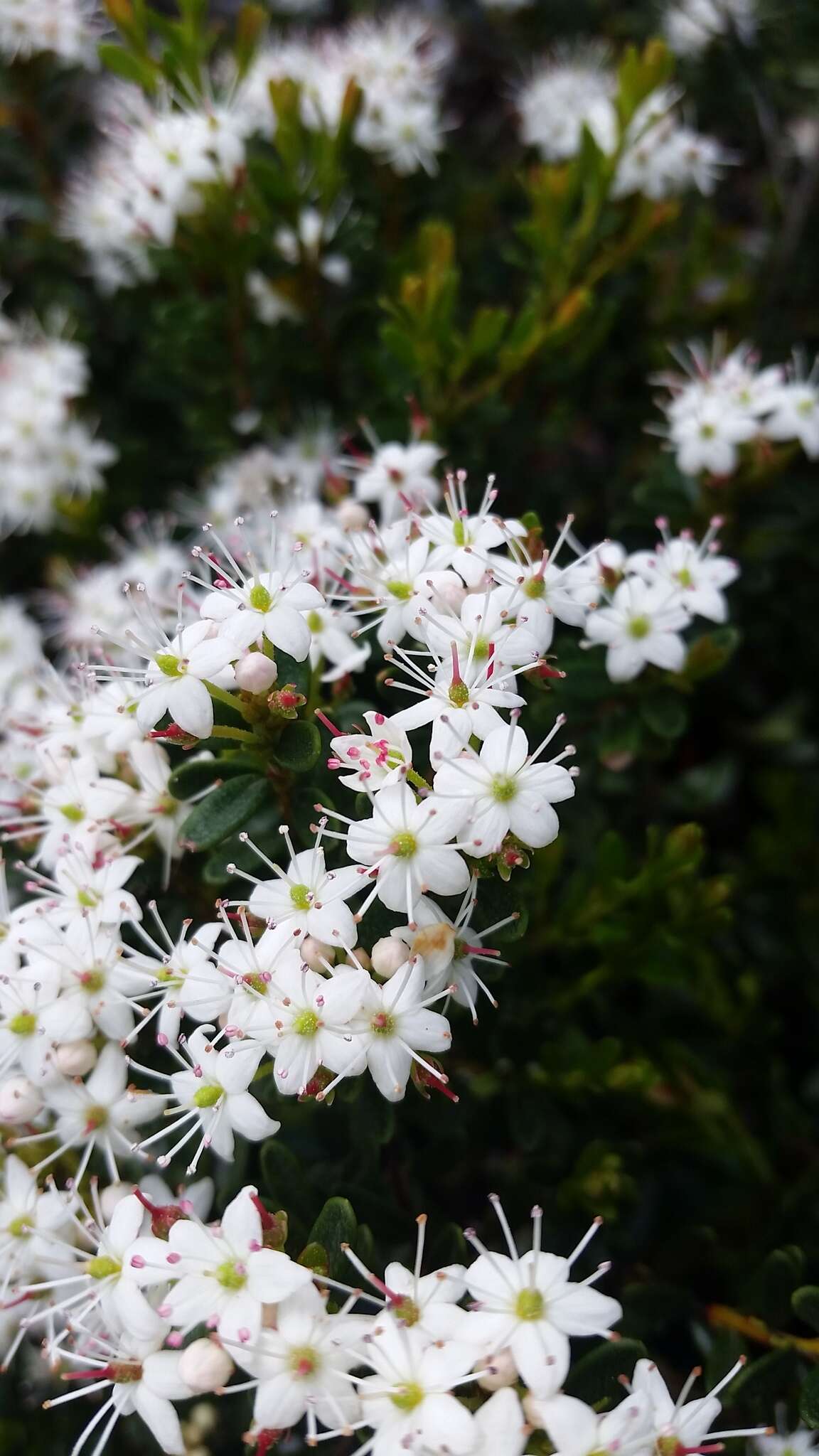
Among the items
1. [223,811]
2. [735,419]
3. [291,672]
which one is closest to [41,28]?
[735,419]

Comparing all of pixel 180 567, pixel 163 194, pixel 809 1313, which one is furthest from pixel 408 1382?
pixel 163 194

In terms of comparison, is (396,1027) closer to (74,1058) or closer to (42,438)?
(74,1058)

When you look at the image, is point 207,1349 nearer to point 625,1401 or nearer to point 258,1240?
point 258,1240

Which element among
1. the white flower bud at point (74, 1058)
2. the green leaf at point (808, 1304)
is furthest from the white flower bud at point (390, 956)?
the green leaf at point (808, 1304)

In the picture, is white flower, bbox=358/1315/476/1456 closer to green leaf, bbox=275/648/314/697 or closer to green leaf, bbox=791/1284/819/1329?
green leaf, bbox=791/1284/819/1329

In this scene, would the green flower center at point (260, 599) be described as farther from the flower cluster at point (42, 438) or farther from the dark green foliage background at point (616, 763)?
the flower cluster at point (42, 438)

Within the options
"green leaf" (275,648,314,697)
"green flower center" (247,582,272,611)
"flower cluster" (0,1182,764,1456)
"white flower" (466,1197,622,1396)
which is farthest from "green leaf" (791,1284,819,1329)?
"green flower center" (247,582,272,611)
